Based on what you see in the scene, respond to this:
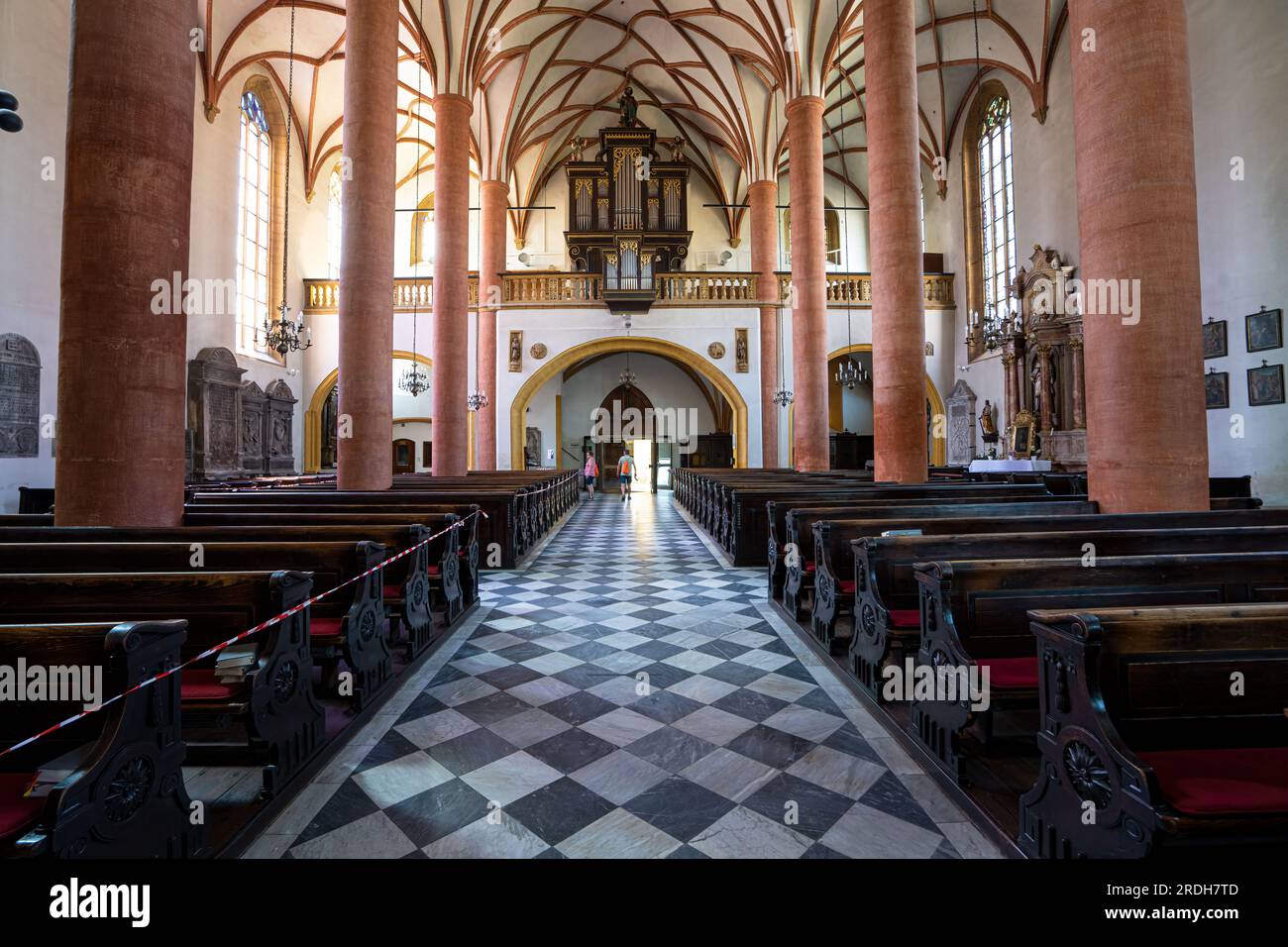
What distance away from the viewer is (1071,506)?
528 centimetres

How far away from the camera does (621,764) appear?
9.59 feet

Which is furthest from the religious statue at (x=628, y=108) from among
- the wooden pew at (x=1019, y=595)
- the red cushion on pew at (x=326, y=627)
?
the wooden pew at (x=1019, y=595)

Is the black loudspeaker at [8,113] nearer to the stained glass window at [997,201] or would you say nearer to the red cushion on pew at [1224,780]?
the red cushion on pew at [1224,780]

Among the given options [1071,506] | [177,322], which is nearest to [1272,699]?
[1071,506]

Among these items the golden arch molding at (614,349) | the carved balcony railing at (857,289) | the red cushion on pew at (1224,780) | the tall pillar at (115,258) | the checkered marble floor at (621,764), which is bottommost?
the checkered marble floor at (621,764)

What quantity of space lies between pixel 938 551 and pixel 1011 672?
2.79 ft

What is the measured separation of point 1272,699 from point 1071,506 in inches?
147

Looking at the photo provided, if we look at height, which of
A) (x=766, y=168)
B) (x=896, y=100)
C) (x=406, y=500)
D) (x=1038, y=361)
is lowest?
(x=406, y=500)

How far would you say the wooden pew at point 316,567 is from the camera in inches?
127

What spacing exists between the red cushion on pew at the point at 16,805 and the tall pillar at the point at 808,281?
12.9 meters

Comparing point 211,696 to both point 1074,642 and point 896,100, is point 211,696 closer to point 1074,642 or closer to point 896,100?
point 1074,642

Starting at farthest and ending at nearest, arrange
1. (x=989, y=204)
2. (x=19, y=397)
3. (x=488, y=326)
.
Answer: (x=488, y=326)
(x=989, y=204)
(x=19, y=397)

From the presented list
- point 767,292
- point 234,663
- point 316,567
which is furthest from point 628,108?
point 234,663

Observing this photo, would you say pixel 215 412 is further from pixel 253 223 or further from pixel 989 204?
pixel 989 204
